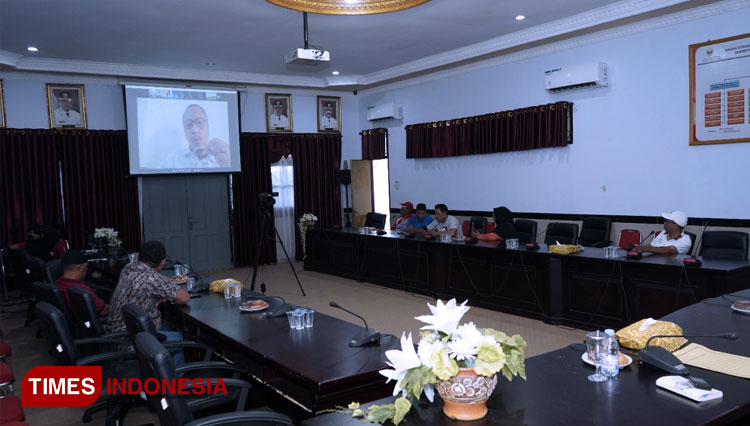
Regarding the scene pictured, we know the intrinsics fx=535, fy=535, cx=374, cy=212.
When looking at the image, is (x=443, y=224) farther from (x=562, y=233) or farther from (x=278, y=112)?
(x=278, y=112)

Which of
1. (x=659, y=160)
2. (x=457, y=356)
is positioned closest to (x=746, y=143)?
(x=659, y=160)

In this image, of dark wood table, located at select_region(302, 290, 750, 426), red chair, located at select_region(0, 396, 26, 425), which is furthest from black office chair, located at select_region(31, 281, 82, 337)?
dark wood table, located at select_region(302, 290, 750, 426)

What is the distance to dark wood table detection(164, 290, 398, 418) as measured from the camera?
2.28 m

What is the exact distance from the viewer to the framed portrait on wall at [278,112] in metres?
9.60

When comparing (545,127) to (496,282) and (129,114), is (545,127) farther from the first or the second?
(129,114)

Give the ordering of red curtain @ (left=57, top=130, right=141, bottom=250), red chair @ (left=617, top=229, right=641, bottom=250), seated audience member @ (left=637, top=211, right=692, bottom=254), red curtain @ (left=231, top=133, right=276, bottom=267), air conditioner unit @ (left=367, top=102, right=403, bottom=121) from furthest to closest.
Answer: air conditioner unit @ (left=367, top=102, right=403, bottom=121) < red curtain @ (left=231, top=133, right=276, bottom=267) < red curtain @ (left=57, top=130, right=141, bottom=250) < red chair @ (left=617, top=229, right=641, bottom=250) < seated audience member @ (left=637, top=211, right=692, bottom=254)

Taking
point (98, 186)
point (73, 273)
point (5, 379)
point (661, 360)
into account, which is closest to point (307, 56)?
point (73, 273)

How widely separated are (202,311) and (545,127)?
5227 mm

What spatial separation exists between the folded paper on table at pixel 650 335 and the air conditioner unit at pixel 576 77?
471cm

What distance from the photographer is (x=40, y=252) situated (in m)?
6.57

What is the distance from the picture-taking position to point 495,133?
7766mm

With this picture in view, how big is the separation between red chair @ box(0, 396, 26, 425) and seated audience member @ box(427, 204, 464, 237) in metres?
5.46

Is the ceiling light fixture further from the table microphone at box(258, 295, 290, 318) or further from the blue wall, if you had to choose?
the blue wall

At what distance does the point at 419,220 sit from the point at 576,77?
116 inches
